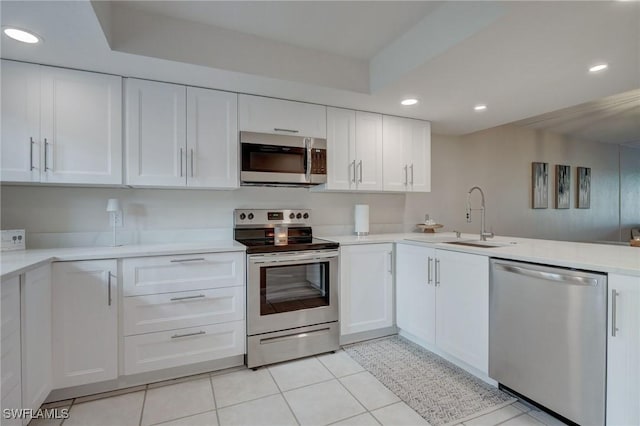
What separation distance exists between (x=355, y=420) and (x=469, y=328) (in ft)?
3.41

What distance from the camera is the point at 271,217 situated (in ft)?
9.44

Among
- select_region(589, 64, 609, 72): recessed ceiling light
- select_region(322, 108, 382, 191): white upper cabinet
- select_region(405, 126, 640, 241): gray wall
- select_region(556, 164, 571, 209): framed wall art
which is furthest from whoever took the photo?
select_region(556, 164, 571, 209): framed wall art

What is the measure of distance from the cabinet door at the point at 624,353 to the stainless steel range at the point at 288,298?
5.58 feet

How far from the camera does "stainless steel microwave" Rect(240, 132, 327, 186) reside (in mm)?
2518

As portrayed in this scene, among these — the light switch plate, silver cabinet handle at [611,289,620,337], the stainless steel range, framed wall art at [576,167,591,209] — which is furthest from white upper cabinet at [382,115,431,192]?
framed wall art at [576,167,591,209]

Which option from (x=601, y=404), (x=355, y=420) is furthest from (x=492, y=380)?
(x=355, y=420)

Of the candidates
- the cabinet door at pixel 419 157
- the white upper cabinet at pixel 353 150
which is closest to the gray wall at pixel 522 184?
the cabinet door at pixel 419 157

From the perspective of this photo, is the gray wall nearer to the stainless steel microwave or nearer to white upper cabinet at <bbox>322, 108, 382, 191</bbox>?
white upper cabinet at <bbox>322, 108, 382, 191</bbox>

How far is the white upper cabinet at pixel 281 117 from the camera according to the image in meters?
2.52

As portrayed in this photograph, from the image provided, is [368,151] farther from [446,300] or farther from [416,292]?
[446,300]

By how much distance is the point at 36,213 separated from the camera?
7.28 ft

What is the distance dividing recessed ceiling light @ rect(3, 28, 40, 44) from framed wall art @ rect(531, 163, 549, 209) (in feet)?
19.2

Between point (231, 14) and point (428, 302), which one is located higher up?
point (231, 14)

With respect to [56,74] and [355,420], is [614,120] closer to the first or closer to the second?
[355,420]
